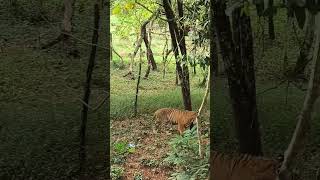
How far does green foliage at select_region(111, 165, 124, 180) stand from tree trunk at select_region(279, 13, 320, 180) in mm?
3271

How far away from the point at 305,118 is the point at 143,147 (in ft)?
14.4

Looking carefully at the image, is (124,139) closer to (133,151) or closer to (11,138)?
(133,151)

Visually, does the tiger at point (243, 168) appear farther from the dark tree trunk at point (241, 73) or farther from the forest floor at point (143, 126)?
the forest floor at point (143, 126)

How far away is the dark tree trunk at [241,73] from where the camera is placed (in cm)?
240

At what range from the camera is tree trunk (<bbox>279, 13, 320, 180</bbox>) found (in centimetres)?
139

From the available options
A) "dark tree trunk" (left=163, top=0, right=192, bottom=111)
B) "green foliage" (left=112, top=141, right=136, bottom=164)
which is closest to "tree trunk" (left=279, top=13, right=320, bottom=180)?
"dark tree trunk" (left=163, top=0, right=192, bottom=111)

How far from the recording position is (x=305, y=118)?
1.43m

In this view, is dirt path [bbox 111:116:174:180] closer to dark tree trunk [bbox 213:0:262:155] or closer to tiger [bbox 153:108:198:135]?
tiger [bbox 153:108:198:135]

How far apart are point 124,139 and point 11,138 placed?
3081 millimetres

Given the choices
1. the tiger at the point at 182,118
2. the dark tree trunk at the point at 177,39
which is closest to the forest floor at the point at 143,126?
the tiger at the point at 182,118

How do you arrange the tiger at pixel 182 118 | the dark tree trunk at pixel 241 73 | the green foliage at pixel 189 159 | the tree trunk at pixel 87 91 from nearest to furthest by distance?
the dark tree trunk at pixel 241 73 < the tree trunk at pixel 87 91 < the green foliage at pixel 189 159 < the tiger at pixel 182 118

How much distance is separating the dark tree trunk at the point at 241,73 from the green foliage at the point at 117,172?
7.59 feet

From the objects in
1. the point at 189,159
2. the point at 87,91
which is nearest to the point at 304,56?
the point at 87,91

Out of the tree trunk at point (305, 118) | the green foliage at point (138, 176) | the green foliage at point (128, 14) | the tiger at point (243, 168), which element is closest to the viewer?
the tree trunk at point (305, 118)
